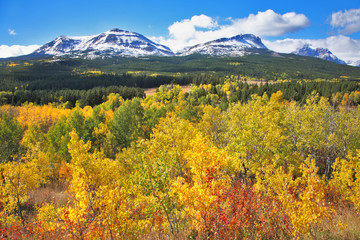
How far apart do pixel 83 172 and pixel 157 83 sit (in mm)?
189570

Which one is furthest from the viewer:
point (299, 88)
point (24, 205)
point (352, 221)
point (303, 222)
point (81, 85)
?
point (81, 85)

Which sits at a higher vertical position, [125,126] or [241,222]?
[241,222]

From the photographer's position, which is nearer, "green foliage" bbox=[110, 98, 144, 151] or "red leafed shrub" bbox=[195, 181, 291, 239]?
"red leafed shrub" bbox=[195, 181, 291, 239]

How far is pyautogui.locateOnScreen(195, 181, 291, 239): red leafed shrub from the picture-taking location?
1068 centimetres

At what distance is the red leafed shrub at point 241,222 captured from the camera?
10.7 meters

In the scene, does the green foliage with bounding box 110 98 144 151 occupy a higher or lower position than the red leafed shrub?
lower

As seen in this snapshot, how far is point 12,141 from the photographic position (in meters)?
44.5

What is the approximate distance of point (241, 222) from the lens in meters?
12.7

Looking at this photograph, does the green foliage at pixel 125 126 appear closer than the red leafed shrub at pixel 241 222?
No

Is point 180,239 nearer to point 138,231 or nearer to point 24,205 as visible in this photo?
point 138,231

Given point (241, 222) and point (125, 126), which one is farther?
point (125, 126)

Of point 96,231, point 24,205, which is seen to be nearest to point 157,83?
point 24,205

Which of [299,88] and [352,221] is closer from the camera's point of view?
[352,221]

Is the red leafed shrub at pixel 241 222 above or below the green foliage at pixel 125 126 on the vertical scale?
above
